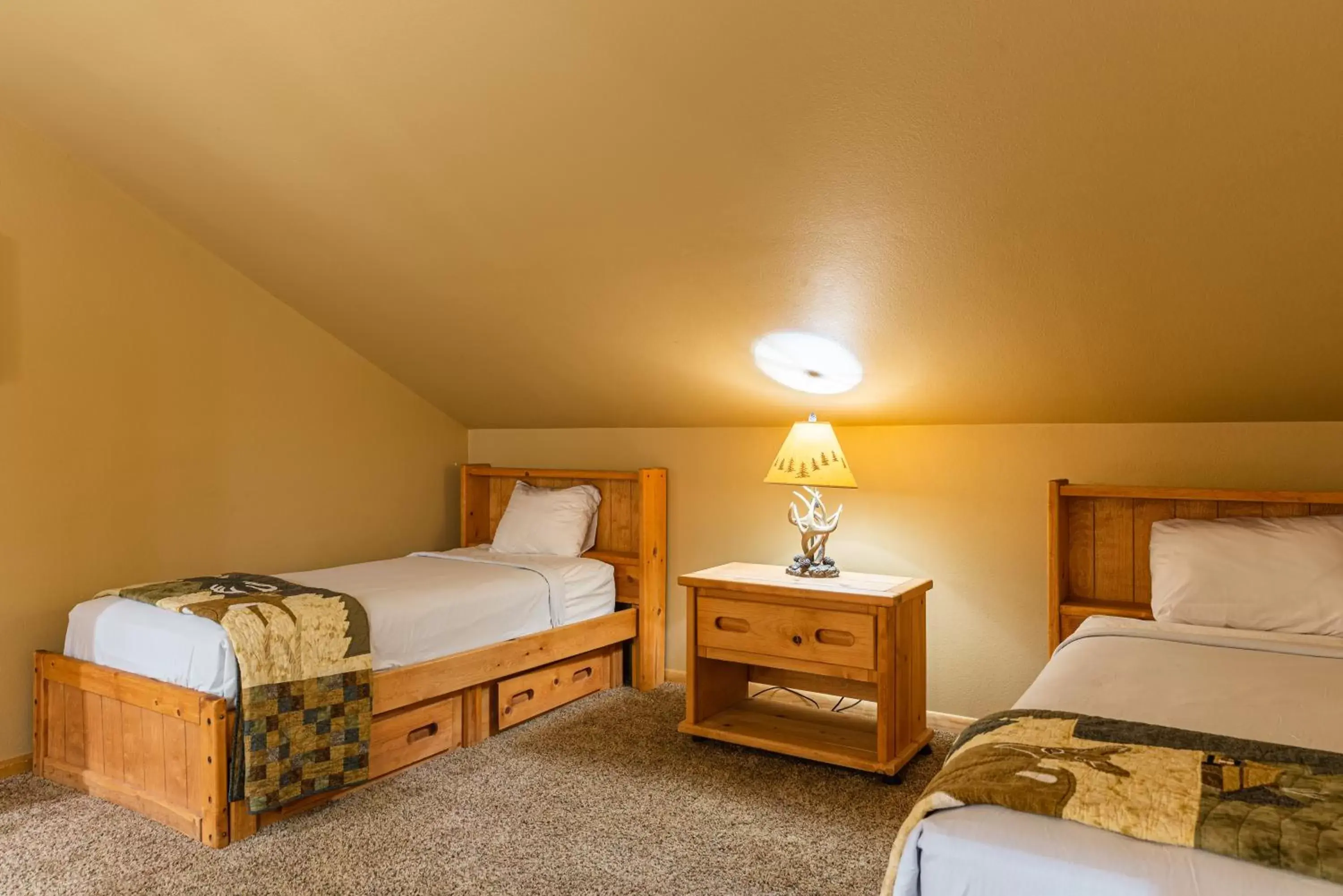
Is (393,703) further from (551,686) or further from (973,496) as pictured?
(973,496)

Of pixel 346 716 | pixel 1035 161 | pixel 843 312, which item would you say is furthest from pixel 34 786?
pixel 1035 161

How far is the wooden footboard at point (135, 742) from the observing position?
7.69 ft

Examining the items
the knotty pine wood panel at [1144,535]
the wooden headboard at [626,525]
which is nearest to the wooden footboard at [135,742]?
the wooden headboard at [626,525]

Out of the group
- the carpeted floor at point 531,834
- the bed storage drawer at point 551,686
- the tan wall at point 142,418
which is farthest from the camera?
the bed storage drawer at point 551,686

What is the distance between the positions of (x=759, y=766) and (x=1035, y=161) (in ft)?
6.46

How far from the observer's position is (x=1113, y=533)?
2959 mm

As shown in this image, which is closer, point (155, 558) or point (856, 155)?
point (856, 155)

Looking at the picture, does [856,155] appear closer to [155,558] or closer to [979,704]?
[979,704]

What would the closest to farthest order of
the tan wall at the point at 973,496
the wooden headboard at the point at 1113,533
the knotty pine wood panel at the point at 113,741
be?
the knotty pine wood panel at the point at 113,741
the wooden headboard at the point at 1113,533
the tan wall at the point at 973,496

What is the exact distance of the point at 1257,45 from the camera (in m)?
1.59

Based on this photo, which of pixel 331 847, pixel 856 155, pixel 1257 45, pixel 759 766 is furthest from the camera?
pixel 759 766

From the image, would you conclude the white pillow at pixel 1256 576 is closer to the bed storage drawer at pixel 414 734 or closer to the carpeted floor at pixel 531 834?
the carpeted floor at pixel 531 834

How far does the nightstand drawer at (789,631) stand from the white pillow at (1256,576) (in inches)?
33.1

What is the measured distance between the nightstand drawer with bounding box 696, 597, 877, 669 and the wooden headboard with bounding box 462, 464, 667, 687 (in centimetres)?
72
